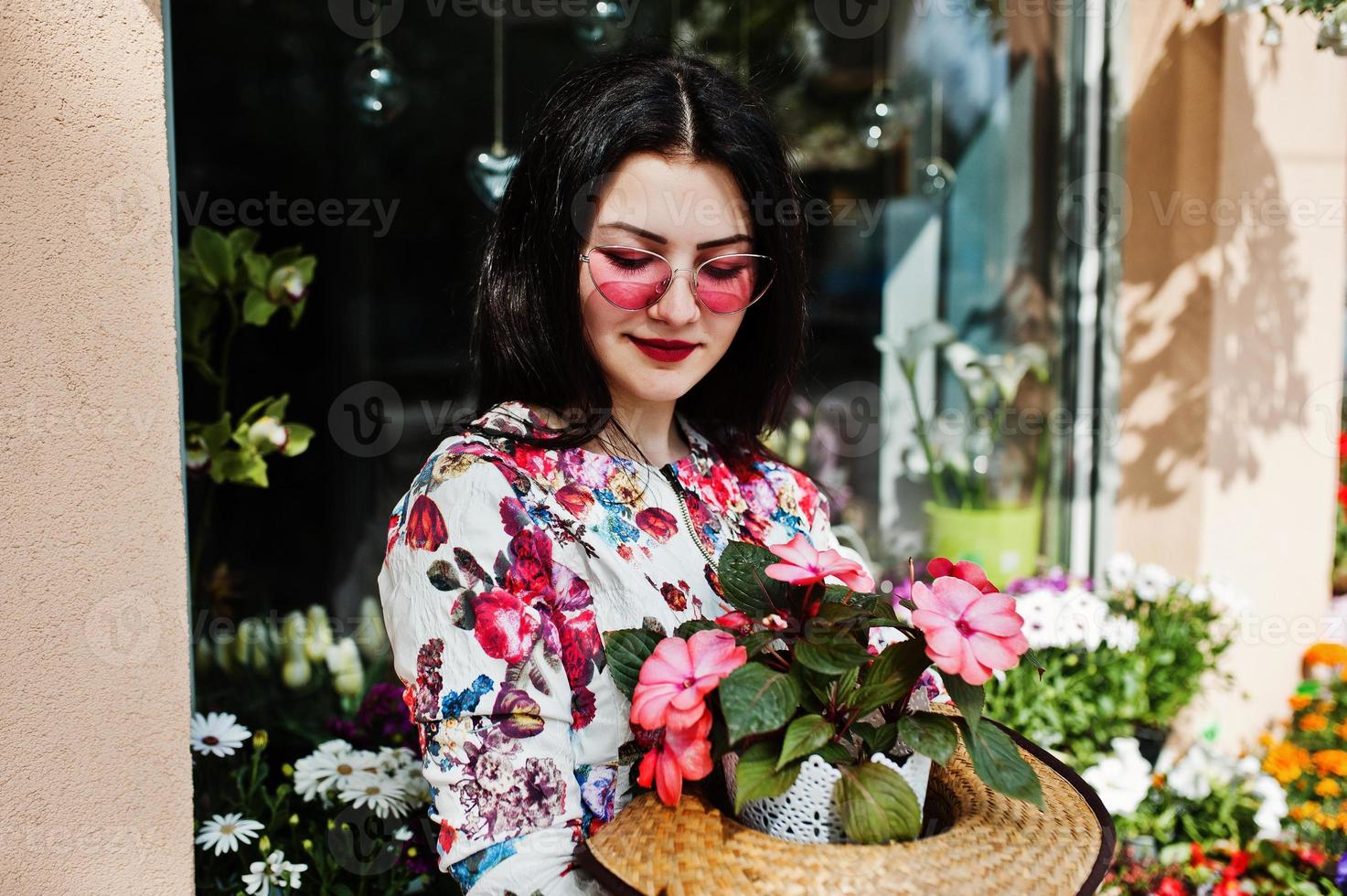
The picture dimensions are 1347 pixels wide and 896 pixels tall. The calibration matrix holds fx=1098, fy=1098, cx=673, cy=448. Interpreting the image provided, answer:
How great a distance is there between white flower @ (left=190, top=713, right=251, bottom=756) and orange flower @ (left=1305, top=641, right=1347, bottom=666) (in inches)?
138

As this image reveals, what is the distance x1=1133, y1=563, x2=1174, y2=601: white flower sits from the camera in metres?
3.35

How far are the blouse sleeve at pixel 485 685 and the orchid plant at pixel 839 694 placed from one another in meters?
0.13

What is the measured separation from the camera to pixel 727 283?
1512 millimetres

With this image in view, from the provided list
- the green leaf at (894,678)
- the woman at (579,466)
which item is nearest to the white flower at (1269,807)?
the woman at (579,466)

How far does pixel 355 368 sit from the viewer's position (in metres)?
3.57

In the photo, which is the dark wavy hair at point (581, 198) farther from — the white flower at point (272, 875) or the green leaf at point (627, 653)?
the white flower at point (272, 875)

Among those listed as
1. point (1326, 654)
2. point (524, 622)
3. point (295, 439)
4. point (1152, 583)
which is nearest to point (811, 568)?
point (524, 622)

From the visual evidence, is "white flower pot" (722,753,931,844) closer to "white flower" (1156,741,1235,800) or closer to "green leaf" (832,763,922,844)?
"green leaf" (832,763,922,844)

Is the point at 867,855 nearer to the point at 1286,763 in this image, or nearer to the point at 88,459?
the point at 88,459

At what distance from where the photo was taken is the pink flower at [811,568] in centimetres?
116

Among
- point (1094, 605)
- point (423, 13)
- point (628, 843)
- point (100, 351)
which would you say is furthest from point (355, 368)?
point (628, 843)

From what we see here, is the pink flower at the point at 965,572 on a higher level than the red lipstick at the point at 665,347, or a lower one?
lower

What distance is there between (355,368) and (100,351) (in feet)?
6.95

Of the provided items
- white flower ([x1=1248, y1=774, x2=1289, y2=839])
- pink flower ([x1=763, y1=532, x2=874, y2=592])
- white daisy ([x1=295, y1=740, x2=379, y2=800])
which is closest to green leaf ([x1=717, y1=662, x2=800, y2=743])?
pink flower ([x1=763, y1=532, x2=874, y2=592])
